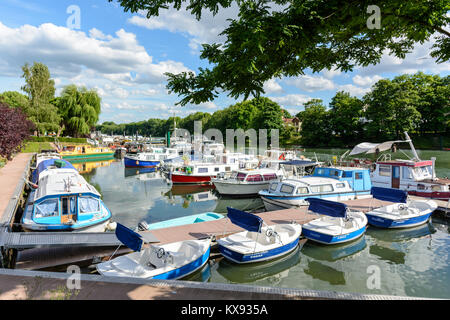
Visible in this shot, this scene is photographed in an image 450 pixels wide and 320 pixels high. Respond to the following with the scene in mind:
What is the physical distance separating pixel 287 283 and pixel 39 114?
6166 centimetres

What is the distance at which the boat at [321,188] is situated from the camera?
16.8 m

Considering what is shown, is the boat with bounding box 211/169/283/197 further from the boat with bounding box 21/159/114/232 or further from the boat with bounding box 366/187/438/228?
the boat with bounding box 21/159/114/232

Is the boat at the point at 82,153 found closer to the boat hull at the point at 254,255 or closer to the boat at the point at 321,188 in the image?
Answer: the boat at the point at 321,188

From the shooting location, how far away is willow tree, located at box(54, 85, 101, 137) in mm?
61125

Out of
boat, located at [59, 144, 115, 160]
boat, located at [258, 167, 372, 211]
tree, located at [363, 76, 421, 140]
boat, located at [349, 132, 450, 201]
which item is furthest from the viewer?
tree, located at [363, 76, 421, 140]

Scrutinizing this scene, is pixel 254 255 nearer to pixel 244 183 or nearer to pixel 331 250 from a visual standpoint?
pixel 331 250

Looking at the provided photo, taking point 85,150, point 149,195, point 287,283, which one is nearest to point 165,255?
point 287,283

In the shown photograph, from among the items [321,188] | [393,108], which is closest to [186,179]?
[321,188]

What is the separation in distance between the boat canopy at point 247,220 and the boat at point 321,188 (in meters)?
6.87

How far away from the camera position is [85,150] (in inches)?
2050

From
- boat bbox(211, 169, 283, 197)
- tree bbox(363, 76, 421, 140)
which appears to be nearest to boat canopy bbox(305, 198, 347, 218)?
boat bbox(211, 169, 283, 197)

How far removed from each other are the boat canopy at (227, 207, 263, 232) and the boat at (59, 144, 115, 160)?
47388mm

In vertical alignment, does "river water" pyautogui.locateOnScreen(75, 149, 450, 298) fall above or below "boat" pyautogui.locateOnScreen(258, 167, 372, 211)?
below

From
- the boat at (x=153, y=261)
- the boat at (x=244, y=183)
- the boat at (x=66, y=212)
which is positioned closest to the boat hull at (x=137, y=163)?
the boat at (x=244, y=183)
